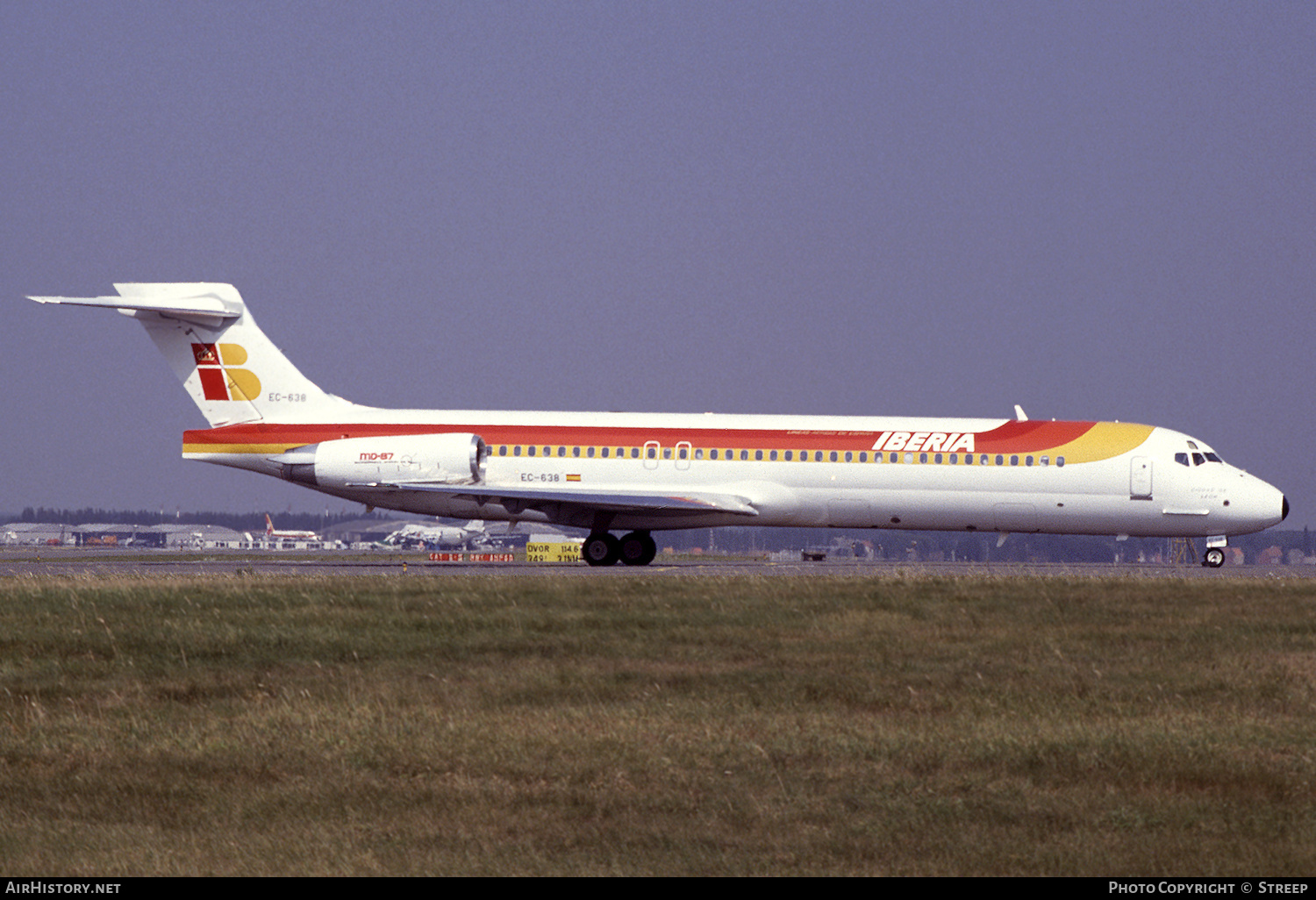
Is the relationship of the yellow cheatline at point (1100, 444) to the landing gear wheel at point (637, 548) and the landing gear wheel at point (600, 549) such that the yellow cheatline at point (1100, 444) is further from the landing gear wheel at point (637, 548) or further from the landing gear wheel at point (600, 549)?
the landing gear wheel at point (600, 549)

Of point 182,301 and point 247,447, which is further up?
point 182,301

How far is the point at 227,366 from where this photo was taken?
36.5 meters

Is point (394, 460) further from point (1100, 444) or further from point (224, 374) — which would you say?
point (1100, 444)

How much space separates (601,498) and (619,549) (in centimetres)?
285

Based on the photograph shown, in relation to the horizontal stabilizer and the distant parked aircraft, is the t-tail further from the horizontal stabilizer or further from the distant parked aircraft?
the distant parked aircraft

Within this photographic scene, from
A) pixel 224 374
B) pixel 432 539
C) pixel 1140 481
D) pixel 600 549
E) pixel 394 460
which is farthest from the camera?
pixel 432 539

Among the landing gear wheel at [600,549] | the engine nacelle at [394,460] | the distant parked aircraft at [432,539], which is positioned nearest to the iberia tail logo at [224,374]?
the engine nacelle at [394,460]

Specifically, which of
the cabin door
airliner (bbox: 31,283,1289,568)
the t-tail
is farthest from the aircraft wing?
the cabin door

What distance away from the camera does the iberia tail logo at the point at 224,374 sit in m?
36.5

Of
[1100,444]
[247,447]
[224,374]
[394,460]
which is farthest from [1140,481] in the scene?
[224,374]

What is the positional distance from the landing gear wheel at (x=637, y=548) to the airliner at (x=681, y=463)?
0.05m

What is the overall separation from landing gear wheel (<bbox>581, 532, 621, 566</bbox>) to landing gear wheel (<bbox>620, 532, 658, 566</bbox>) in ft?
0.88

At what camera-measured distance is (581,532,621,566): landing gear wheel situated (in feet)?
117

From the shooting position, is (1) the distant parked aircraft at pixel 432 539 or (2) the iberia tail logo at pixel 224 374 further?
(1) the distant parked aircraft at pixel 432 539
